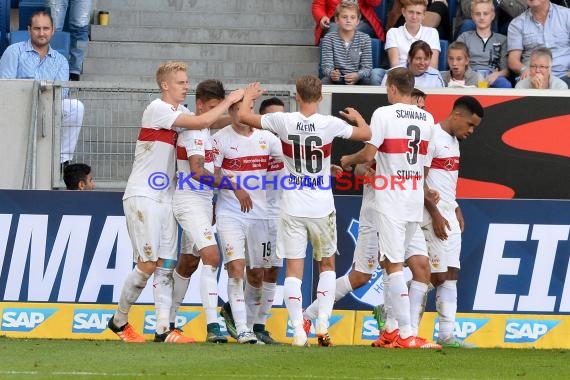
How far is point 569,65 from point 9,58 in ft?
21.0

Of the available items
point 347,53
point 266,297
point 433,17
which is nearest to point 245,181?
point 266,297

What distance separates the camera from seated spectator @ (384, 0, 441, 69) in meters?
15.5

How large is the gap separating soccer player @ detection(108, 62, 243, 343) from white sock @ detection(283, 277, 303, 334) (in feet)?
3.46

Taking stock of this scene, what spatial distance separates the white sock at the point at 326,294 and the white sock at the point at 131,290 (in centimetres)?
158

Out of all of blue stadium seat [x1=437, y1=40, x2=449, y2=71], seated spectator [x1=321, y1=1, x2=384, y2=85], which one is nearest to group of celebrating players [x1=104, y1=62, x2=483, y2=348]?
seated spectator [x1=321, y1=1, x2=384, y2=85]

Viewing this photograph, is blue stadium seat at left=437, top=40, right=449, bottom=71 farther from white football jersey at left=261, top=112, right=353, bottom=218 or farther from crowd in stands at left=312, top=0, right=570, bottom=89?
white football jersey at left=261, top=112, right=353, bottom=218

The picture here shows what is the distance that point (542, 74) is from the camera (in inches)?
564

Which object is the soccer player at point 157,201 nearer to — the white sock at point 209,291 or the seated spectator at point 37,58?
the white sock at point 209,291

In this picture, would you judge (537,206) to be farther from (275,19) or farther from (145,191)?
(275,19)

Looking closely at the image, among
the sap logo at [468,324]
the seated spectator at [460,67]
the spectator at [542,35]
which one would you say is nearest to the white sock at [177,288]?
the sap logo at [468,324]

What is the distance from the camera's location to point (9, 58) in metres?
15.1

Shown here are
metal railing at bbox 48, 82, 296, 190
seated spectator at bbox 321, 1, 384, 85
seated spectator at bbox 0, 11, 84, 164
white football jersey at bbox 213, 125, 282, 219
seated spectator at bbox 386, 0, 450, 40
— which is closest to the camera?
white football jersey at bbox 213, 125, 282, 219

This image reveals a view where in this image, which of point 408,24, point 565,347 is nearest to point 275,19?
point 408,24

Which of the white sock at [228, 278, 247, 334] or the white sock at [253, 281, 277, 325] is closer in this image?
the white sock at [228, 278, 247, 334]
